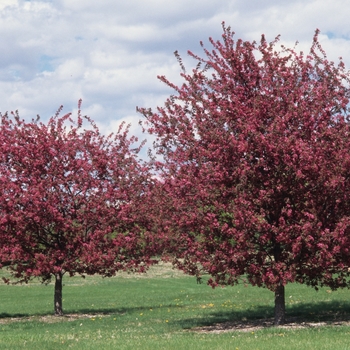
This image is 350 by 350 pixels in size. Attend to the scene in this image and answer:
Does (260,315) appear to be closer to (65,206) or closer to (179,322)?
(179,322)

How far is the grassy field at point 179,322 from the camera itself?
1198cm

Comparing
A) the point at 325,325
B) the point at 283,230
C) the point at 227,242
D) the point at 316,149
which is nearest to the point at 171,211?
the point at 227,242

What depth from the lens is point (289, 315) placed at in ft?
57.4

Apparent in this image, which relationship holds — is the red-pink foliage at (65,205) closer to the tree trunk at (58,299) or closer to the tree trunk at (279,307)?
the tree trunk at (58,299)

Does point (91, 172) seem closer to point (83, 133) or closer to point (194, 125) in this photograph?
point (83, 133)

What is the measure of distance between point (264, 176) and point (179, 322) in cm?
541

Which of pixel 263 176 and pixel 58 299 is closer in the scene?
pixel 263 176

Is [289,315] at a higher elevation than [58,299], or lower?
lower

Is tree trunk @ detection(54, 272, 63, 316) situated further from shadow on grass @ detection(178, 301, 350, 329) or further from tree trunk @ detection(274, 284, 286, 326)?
tree trunk @ detection(274, 284, 286, 326)

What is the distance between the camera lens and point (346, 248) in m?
13.2

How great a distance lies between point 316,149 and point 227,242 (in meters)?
3.04

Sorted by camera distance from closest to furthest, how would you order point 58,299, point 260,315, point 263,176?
point 263,176 → point 260,315 → point 58,299

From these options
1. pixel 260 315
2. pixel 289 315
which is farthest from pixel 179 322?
pixel 289 315

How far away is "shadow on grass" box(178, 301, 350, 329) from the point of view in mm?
16062
